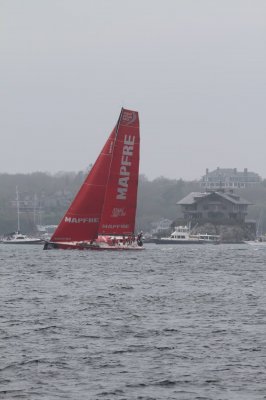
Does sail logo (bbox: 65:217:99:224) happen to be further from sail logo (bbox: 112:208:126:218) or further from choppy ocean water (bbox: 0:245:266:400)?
choppy ocean water (bbox: 0:245:266:400)

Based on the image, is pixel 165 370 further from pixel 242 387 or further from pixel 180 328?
pixel 180 328

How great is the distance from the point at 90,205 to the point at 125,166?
4261mm

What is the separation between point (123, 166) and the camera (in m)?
91.0

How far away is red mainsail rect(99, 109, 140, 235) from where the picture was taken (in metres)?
90.6

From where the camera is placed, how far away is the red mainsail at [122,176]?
9056 cm

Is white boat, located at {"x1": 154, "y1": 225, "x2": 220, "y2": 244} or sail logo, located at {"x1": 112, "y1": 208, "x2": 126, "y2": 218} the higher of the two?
sail logo, located at {"x1": 112, "y1": 208, "x2": 126, "y2": 218}

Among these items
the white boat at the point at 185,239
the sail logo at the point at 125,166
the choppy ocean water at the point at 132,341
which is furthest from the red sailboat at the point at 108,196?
the white boat at the point at 185,239

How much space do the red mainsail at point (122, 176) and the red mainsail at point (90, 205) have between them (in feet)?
2.14

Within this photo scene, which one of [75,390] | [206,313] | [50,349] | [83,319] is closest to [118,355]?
[50,349]

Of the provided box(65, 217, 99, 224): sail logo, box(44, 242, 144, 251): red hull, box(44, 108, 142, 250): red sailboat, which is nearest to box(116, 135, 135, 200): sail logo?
box(44, 108, 142, 250): red sailboat

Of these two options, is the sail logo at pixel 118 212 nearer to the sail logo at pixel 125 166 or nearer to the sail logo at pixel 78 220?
the sail logo at pixel 125 166

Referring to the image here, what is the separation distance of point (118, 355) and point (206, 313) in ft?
35.3

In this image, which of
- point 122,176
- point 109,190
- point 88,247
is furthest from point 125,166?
point 88,247

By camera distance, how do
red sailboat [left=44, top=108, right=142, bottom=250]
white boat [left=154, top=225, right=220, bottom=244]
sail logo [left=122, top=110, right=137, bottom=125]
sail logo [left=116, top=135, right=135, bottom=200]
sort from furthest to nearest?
white boat [left=154, top=225, right=220, bottom=244], sail logo [left=116, top=135, right=135, bottom=200], red sailboat [left=44, top=108, right=142, bottom=250], sail logo [left=122, top=110, right=137, bottom=125]
